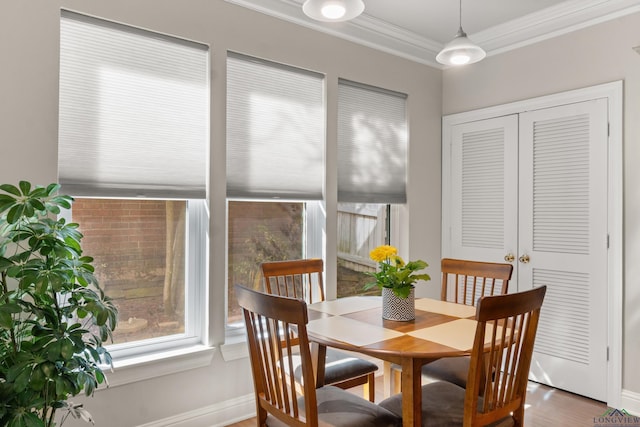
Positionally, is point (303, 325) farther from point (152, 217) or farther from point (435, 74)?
point (435, 74)

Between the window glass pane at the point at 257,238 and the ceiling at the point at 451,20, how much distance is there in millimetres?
1300

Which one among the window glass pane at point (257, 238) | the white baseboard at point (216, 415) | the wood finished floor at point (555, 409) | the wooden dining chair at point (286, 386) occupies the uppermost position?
the window glass pane at point (257, 238)

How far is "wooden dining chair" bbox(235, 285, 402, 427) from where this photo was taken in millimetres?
1573

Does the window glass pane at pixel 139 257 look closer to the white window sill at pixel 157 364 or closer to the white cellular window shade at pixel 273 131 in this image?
the white window sill at pixel 157 364

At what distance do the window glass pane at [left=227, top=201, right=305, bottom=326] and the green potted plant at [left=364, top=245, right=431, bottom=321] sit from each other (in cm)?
109

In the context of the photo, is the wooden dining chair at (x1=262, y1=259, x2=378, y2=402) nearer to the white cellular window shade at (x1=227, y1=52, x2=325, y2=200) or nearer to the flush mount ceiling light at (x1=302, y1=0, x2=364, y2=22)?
the white cellular window shade at (x1=227, y1=52, x2=325, y2=200)

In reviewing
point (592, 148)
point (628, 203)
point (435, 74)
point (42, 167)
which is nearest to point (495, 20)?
point (435, 74)

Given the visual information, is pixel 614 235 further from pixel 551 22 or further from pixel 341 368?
pixel 341 368

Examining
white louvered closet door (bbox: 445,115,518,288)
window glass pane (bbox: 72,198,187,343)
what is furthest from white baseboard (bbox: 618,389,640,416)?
window glass pane (bbox: 72,198,187,343)

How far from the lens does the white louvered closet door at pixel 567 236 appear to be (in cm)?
308

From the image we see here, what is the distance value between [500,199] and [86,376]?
10.3 ft

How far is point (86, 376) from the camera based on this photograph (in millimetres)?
1768

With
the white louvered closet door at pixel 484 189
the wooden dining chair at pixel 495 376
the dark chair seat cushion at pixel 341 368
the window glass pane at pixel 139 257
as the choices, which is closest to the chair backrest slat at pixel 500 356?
the wooden dining chair at pixel 495 376

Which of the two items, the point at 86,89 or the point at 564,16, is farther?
the point at 564,16
